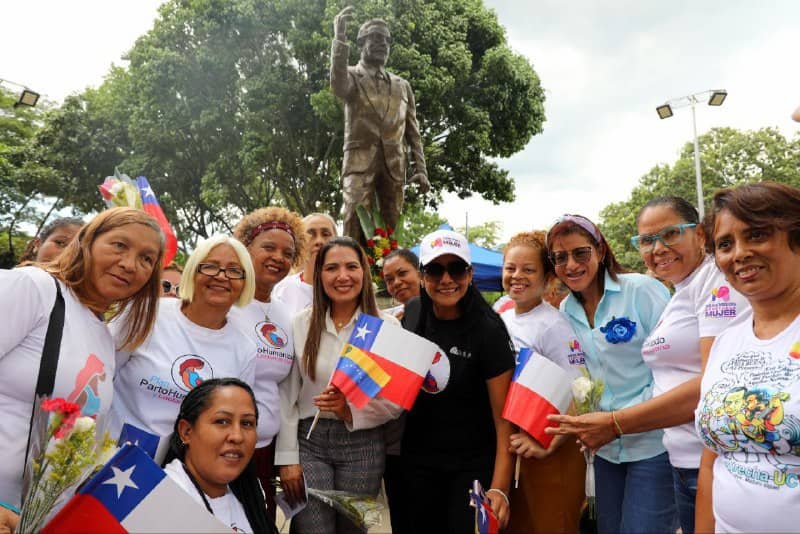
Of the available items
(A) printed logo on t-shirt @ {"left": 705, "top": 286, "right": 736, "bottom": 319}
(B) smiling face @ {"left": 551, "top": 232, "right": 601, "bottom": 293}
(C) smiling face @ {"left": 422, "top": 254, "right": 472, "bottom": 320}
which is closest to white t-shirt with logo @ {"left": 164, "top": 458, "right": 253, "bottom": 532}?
(C) smiling face @ {"left": 422, "top": 254, "right": 472, "bottom": 320}

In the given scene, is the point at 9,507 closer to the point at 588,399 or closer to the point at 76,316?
the point at 76,316

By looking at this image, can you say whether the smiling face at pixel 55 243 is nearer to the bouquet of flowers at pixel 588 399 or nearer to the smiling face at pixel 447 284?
the smiling face at pixel 447 284

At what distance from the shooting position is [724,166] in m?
35.0

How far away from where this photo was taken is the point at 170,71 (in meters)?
18.7

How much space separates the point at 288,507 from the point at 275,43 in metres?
18.3

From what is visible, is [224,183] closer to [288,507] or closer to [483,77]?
[483,77]

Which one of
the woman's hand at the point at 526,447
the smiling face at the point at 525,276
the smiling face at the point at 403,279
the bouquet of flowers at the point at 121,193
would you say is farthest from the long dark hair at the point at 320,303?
the bouquet of flowers at the point at 121,193

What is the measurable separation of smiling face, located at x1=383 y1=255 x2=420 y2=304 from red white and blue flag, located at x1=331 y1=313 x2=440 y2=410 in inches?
80.1

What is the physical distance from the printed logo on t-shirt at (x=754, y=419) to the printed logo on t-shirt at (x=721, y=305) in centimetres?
41

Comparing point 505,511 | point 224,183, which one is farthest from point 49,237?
point 224,183

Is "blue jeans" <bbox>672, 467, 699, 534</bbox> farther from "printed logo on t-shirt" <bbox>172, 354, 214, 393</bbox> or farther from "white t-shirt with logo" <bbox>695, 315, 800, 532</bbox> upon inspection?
"printed logo on t-shirt" <bbox>172, 354, 214, 393</bbox>

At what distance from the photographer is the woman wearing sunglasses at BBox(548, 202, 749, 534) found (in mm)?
2609

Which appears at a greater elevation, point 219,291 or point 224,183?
point 224,183

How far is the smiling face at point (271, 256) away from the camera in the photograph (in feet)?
13.0
